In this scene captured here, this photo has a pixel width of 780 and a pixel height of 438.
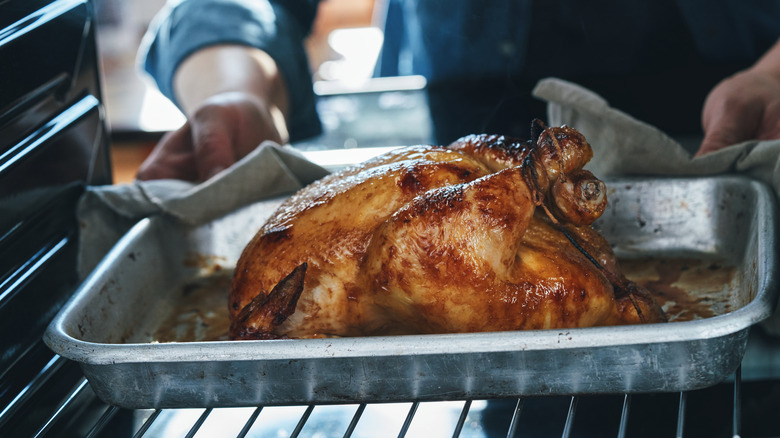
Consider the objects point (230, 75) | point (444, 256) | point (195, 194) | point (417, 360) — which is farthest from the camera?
point (230, 75)

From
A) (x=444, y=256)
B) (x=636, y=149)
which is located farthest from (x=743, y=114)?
(x=444, y=256)

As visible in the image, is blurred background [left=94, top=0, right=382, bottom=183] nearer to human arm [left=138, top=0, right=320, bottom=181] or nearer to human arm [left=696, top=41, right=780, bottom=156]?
human arm [left=138, top=0, right=320, bottom=181]

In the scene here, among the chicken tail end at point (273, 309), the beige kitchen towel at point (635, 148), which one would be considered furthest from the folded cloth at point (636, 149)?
the chicken tail end at point (273, 309)

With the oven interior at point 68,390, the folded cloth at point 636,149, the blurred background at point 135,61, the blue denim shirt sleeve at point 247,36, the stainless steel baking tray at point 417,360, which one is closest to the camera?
the stainless steel baking tray at point 417,360

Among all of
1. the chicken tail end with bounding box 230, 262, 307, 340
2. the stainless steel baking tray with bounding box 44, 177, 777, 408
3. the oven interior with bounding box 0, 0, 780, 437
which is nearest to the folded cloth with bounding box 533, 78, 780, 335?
the stainless steel baking tray with bounding box 44, 177, 777, 408

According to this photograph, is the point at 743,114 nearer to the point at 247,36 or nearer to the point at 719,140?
the point at 719,140

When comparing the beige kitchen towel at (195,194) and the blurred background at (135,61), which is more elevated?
the beige kitchen towel at (195,194)

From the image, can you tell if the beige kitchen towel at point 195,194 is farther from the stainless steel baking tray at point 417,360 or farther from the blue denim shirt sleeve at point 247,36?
the blue denim shirt sleeve at point 247,36
